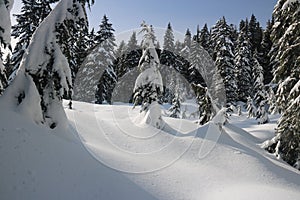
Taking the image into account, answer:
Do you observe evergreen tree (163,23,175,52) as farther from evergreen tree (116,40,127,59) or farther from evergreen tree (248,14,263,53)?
evergreen tree (248,14,263,53)

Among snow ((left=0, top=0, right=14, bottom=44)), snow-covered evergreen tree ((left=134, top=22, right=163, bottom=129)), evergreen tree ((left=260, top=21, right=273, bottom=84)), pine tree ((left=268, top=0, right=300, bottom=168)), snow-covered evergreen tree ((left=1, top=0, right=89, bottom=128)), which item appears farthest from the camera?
evergreen tree ((left=260, top=21, right=273, bottom=84))

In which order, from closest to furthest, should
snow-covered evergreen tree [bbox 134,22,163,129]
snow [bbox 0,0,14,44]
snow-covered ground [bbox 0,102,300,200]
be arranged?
snow-covered ground [bbox 0,102,300,200], snow [bbox 0,0,14,44], snow-covered evergreen tree [bbox 134,22,163,129]

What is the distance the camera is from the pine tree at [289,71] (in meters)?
11.9

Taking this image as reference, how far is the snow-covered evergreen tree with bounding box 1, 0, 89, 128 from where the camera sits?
9.21 m

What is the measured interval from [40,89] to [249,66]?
4637cm

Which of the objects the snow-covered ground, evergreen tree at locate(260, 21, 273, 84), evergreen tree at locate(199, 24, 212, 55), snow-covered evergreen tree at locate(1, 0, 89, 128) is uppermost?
evergreen tree at locate(199, 24, 212, 55)

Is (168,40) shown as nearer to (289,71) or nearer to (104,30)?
(104,30)

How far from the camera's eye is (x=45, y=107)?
9.82 meters

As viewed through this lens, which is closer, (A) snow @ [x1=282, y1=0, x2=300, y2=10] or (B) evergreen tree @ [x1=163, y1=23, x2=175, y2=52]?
(A) snow @ [x1=282, y1=0, x2=300, y2=10]

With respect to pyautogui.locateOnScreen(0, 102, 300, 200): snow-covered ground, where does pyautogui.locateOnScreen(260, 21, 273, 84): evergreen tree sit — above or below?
above

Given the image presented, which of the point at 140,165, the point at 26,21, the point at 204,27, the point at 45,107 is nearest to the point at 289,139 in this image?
the point at 140,165

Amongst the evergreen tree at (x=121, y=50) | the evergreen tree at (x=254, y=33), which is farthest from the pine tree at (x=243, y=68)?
the evergreen tree at (x=121, y=50)

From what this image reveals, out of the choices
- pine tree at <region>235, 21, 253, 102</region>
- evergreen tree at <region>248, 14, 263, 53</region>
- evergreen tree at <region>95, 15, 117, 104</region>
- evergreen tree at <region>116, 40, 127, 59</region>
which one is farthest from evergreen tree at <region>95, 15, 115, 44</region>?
evergreen tree at <region>248, 14, 263, 53</region>

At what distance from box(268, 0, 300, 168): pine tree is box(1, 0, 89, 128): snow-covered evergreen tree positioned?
860 centimetres
